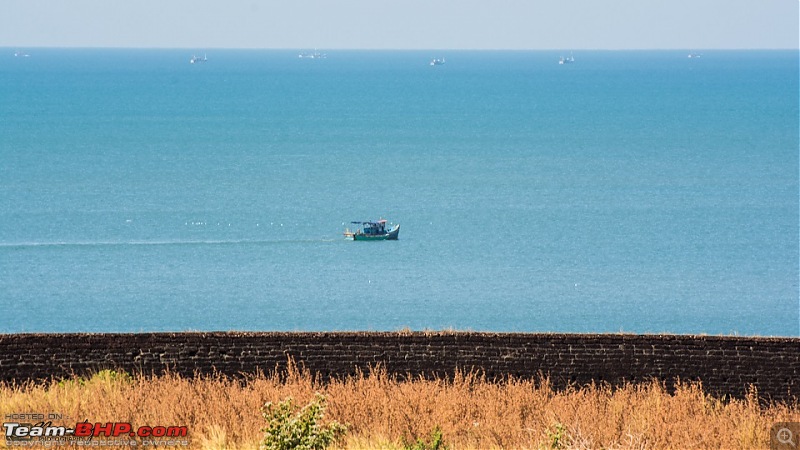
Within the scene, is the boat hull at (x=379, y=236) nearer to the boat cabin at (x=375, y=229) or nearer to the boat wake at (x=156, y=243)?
the boat cabin at (x=375, y=229)

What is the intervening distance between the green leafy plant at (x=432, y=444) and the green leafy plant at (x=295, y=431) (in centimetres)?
146

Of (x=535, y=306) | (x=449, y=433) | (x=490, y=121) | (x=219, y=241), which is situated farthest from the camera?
(x=490, y=121)

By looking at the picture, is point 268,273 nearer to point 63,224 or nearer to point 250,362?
point 63,224

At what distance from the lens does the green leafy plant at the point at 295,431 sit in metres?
16.7

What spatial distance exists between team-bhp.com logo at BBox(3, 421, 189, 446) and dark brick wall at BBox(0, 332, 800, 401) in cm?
530

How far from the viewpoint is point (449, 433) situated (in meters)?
19.1

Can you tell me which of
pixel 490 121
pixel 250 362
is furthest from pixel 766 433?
pixel 490 121

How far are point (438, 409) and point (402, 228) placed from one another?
67264 millimetres

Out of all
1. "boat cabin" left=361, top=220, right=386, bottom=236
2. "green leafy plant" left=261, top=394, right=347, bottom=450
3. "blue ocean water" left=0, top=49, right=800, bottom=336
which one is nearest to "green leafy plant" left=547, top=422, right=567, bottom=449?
"green leafy plant" left=261, top=394, right=347, bottom=450

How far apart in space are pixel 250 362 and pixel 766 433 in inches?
393

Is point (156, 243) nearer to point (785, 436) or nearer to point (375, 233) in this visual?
point (375, 233)

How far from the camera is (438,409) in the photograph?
20.5 m

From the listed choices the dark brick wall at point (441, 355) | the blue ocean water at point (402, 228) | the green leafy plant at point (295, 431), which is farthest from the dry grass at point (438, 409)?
the blue ocean water at point (402, 228)

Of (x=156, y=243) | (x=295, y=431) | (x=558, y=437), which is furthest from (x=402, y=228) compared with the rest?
(x=295, y=431)
